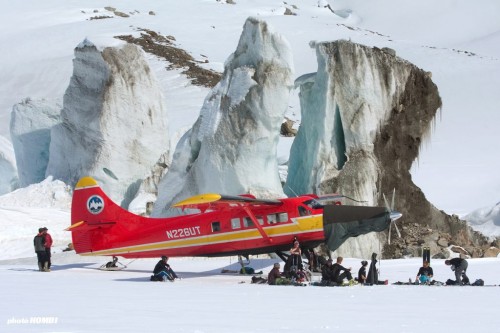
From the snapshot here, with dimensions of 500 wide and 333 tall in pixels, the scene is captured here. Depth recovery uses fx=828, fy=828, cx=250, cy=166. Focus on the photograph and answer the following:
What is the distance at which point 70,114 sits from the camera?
35.3m

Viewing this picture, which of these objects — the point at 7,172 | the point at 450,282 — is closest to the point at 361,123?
the point at 450,282

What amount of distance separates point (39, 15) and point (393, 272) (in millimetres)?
75326

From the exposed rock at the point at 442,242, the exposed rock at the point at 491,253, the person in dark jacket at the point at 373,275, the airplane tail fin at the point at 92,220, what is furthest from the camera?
the exposed rock at the point at 442,242

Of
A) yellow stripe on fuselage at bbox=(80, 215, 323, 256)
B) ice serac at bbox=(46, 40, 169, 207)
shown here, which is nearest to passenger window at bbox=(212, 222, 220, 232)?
yellow stripe on fuselage at bbox=(80, 215, 323, 256)

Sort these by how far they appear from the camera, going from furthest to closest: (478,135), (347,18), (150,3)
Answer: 1. (347,18)
2. (150,3)
3. (478,135)

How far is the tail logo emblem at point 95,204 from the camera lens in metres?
20.2

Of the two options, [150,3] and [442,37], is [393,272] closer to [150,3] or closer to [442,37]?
[442,37]

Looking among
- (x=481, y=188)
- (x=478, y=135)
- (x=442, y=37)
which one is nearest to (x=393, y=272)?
(x=481, y=188)

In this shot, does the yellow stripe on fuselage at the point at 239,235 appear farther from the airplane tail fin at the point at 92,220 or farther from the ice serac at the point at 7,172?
the ice serac at the point at 7,172

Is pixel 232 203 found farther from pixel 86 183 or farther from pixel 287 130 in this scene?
pixel 287 130

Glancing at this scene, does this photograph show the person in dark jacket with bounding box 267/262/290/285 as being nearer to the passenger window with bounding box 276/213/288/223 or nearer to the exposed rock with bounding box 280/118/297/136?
the passenger window with bounding box 276/213/288/223

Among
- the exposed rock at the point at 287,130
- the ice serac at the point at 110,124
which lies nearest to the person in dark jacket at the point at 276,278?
the ice serac at the point at 110,124

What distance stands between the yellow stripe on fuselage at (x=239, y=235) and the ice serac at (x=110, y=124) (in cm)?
1490

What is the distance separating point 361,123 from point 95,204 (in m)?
9.70
